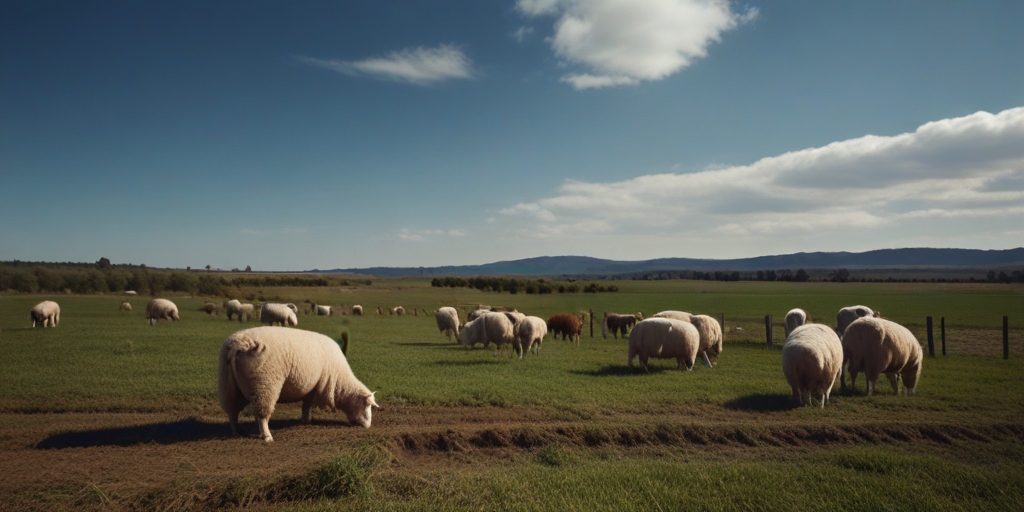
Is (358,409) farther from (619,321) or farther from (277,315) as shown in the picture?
(277,315)

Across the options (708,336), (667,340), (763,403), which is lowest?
(763,403)

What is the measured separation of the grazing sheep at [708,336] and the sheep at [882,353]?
4980 millimetres

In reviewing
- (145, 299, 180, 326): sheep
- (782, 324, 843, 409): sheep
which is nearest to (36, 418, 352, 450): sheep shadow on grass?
(782, 324, 843, 409): sheep

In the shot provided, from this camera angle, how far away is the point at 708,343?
17.6m

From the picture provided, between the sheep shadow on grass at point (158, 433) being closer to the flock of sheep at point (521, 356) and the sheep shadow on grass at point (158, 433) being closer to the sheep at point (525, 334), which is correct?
the flock of sheep at point (521, 356)

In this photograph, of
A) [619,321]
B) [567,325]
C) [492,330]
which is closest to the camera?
[492,330]

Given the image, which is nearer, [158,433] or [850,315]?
[158,433]

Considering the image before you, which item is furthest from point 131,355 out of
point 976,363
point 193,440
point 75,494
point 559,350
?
point 976,363

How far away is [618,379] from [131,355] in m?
17.1

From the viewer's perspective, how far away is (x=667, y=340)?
16.0m

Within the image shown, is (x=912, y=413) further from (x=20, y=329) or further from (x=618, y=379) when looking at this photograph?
(x=20, y=329)

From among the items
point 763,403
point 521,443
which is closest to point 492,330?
point 763,403

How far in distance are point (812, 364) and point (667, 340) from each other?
5.35 m

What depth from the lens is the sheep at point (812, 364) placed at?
10.9m
